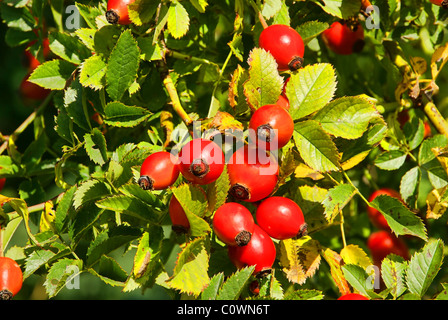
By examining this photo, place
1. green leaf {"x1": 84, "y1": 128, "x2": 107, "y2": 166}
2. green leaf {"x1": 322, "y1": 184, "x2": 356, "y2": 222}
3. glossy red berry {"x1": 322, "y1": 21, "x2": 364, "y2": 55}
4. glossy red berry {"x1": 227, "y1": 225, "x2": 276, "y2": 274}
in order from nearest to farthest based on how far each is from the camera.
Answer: glossy red berry {"x1": 227, "y1": 225, "x2": 276, "y2": 274}, green leaf {"x1": 322, "y1": 184, "x2": 356, "y2": 222}, green leaf {"x1": 84, "y1": 128, "x2": 107, "y2": 166}, glossy red berry {"x1": 322, "y1": 21, "x2": 364, "y2": 55}

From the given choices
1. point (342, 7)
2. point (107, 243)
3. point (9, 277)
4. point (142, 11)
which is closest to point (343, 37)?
point (342, 7)

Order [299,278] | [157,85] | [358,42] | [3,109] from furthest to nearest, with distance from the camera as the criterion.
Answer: [3,109] < [358,42] < [157,85] < [299,278]

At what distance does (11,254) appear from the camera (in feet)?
5.00

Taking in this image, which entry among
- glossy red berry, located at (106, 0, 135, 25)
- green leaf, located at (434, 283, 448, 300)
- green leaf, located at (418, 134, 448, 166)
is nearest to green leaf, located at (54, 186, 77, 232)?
glossy red berry, located at (106, 0, 135, 25)

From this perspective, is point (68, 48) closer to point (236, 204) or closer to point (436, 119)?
point (236, 204)

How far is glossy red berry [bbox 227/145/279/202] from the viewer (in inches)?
50.2

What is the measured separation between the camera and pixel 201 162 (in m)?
1.19

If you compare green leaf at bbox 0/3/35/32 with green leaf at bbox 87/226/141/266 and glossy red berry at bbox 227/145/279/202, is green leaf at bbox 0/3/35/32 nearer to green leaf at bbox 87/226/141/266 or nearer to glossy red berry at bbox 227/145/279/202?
green leaf at bbox 87/226/141/266

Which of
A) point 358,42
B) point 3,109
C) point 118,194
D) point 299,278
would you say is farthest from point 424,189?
point 3,109

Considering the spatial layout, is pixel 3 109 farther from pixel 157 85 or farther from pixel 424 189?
pixel 424 189

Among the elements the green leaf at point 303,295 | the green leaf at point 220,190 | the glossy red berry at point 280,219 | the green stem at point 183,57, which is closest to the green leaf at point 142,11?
the green stem at point 183,57

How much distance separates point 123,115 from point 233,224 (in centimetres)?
51

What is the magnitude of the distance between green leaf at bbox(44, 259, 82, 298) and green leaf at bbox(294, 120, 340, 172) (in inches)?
29.0

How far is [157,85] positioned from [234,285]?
0.72 meters
